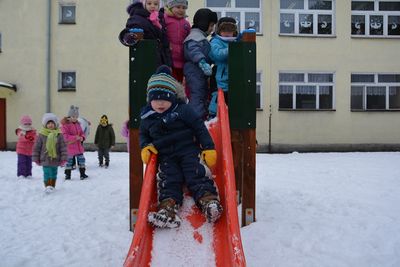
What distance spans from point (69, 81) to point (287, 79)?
800 centimetres

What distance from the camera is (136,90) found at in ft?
12.7

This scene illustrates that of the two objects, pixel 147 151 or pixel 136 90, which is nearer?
pixel 147 151

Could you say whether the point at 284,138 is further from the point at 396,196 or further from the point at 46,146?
the point at 46,146

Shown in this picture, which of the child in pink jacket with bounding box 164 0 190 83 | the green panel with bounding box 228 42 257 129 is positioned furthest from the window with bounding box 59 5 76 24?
the green panel with bounding box 228 42 257 129

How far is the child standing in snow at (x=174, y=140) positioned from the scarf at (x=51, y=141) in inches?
148

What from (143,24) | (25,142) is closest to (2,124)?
(25,142)

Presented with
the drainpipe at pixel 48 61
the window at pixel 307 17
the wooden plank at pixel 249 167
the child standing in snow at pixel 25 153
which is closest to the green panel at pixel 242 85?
the wooden plank at pixel 249 167

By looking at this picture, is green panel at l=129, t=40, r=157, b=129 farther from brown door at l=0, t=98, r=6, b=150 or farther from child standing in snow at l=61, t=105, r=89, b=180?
brown door at l=0, t=98, r=6, b=150

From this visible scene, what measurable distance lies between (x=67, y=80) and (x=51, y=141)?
7708 mm

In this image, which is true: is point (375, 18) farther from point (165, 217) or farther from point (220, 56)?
point (165, 217)

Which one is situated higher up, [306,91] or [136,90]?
[306,91]

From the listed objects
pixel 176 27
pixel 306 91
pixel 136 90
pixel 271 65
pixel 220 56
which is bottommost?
pixel 136 90

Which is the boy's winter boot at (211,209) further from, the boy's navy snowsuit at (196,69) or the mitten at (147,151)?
the boy's navy snowsuit at (196,69)

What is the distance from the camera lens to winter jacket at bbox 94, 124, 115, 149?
10086 mm
